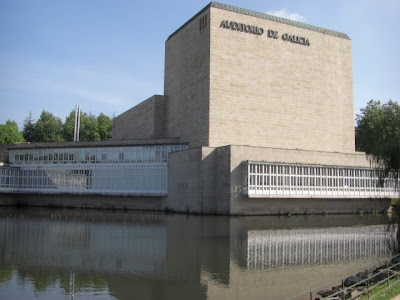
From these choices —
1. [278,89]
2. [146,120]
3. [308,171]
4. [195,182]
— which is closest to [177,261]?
[195,182]

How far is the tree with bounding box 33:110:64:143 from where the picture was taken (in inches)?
3570

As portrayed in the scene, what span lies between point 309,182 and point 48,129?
2617 inches

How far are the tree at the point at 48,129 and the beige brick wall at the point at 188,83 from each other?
147 feet

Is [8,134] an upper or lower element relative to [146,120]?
upper

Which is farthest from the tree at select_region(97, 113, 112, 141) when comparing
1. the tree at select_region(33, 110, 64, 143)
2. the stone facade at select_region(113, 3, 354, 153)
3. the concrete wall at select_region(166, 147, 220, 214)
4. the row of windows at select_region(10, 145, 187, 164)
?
the concrete wall at select_region(166, 147, 220, 214)

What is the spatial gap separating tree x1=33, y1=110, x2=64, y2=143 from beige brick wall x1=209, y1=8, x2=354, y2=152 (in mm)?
55344

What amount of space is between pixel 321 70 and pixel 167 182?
2278cm

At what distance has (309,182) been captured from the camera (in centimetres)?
4122

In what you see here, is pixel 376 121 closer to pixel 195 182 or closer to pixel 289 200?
pixel 289 200

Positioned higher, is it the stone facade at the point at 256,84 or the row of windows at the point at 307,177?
the stone facade at the point at 256,84

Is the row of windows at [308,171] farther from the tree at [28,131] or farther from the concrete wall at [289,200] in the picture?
the tree at [28,131]

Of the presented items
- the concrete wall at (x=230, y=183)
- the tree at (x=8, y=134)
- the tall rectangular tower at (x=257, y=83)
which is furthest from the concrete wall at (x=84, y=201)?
the tree at (x=8, y=134)

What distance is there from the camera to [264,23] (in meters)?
47.6

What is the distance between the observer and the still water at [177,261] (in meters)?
12.3
